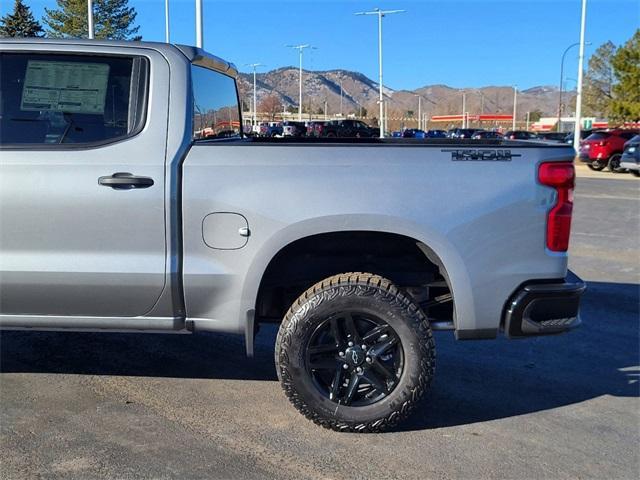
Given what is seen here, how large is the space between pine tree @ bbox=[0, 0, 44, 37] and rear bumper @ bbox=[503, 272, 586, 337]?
38.9 meters

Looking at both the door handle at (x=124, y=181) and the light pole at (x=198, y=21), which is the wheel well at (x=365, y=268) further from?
the light pole at (x=198, y=21)

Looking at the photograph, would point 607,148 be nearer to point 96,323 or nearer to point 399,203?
point 399,203

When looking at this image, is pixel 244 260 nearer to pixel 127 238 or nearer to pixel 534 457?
pixel 127 238

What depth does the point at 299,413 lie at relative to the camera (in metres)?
4.12

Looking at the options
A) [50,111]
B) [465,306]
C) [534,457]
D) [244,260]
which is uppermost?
[50,111]

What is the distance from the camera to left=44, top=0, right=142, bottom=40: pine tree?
35250 millimetres

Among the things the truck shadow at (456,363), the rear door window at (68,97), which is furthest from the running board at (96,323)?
the rear door window at (68,97)

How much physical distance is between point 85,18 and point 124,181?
3564cm

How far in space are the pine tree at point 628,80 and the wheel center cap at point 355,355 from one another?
39.4m

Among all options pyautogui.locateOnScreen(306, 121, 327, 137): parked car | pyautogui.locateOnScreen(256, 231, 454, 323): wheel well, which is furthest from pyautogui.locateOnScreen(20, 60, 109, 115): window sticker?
pyautogui.locateOnScreen(306, 121, 327, 137): parked car

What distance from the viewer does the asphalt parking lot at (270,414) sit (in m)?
3.47

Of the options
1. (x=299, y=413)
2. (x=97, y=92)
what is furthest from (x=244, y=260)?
(x=97, y=92)

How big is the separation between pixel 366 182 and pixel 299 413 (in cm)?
150

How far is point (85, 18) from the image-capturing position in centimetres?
3556
